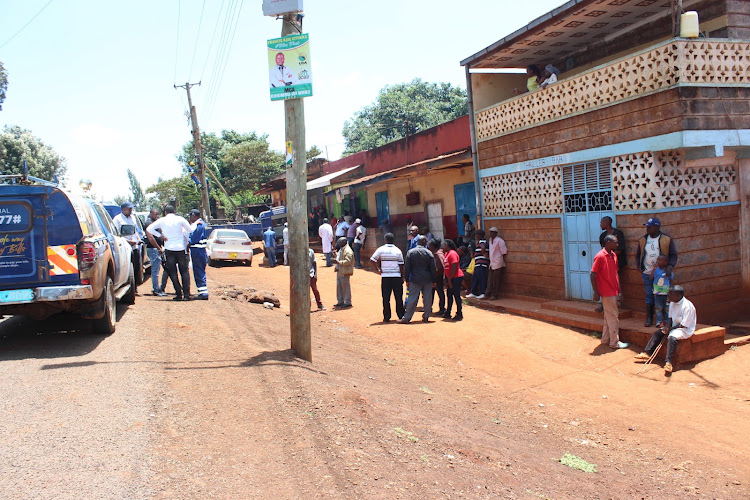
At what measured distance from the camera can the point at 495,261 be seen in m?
12.9

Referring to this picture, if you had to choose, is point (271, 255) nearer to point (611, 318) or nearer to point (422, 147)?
point (422, 147)

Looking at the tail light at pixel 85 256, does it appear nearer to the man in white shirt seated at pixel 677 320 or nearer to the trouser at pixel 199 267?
the trouser at pixel 199 267

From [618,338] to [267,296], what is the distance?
23.0 ft

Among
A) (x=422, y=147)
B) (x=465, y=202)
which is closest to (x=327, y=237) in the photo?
(x=422, y=147)

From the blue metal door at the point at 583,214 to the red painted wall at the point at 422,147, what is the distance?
5.93 meters

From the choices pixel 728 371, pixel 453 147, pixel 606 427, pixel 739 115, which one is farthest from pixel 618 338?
pixel 453 147

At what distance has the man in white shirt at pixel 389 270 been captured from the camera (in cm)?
1109

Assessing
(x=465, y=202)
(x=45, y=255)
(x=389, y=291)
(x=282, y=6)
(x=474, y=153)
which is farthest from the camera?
(x=465, y=202)

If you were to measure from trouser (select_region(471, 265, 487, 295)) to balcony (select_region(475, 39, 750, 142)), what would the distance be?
3.55 m

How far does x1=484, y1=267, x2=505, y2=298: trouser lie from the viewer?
1289 centimetres

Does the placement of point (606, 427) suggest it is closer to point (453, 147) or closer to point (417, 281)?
point (417, 281)

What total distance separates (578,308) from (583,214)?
5.68 feet

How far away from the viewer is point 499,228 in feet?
43.3

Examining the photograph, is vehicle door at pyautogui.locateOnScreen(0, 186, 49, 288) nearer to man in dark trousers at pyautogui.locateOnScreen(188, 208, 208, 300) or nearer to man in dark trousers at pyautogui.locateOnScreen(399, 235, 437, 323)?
man in dark trousers at pyautogui.locateOnScreen(188, 208, 208, 300)
